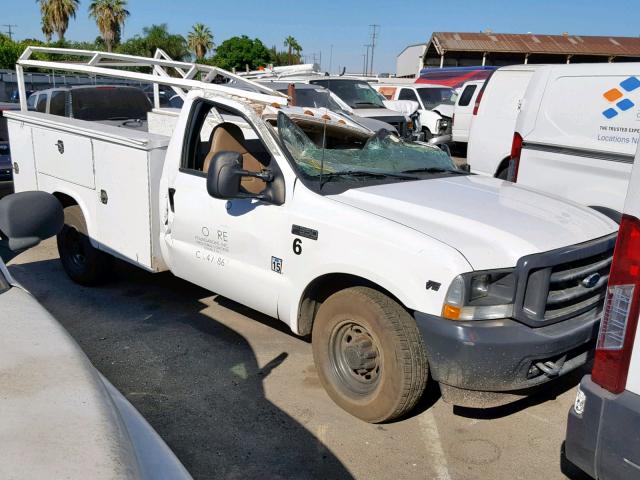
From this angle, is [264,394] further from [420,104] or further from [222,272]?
[420,104]

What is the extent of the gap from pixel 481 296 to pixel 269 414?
1509mm

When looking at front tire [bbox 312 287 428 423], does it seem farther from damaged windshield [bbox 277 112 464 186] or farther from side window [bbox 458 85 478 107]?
side window [bbox 458 85 478 107]

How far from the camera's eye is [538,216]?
141 inches

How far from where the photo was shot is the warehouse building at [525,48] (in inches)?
1686

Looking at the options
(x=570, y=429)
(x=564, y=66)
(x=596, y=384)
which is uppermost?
(x=564, y=66)

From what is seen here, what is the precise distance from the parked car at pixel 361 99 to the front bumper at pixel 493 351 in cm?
970

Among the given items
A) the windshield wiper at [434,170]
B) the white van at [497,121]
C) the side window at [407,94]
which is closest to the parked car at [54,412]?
the windshield wiper at [434,170]

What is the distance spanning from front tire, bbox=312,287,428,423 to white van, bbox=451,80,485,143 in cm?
1223

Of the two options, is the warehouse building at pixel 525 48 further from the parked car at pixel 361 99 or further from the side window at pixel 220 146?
the side window at pixel 220 146

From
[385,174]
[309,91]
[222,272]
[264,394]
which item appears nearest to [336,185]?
[385,174]

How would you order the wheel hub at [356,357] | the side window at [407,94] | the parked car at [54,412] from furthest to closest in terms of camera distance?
the side window at [407,94], the wheel hub at [356,357], the parked car at [54,412]

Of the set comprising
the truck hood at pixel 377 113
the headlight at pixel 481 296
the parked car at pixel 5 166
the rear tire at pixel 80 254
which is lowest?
the rear tire at pixel 80 254

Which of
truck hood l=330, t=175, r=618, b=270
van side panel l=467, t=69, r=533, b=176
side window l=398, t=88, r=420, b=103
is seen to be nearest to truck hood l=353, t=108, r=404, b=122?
van side panel l=467, t=69, r=533, b=176

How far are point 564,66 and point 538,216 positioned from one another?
133 inches
